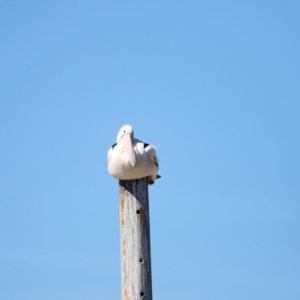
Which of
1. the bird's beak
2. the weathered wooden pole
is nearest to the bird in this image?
the bird's beak

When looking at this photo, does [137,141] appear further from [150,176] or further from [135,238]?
[135,238]

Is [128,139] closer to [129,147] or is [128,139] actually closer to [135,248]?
[129,147]

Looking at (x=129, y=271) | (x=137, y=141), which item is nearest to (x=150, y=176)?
(x=137, y=141)

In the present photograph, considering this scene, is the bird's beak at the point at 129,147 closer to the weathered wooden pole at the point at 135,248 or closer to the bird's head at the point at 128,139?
the bird's head at the point at 128,139

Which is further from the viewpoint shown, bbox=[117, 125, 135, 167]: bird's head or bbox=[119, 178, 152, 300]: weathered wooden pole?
bbox=[117, 125, 135, 167]: bird's head

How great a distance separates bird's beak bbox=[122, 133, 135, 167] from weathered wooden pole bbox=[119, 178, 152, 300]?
33cm

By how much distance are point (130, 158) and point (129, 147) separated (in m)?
0.21

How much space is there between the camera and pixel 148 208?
6605 mm

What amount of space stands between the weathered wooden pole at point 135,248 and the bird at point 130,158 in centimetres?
24

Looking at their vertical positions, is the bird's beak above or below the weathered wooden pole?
above

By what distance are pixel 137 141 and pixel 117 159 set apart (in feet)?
1.39

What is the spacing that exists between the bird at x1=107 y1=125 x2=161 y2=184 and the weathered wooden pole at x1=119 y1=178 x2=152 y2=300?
237 millimetres

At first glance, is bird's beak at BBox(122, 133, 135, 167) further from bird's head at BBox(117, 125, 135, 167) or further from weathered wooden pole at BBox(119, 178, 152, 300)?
weathered wooden pole at BBox(119, 178, 152, 300)

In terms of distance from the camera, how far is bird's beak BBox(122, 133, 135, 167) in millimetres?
6699
